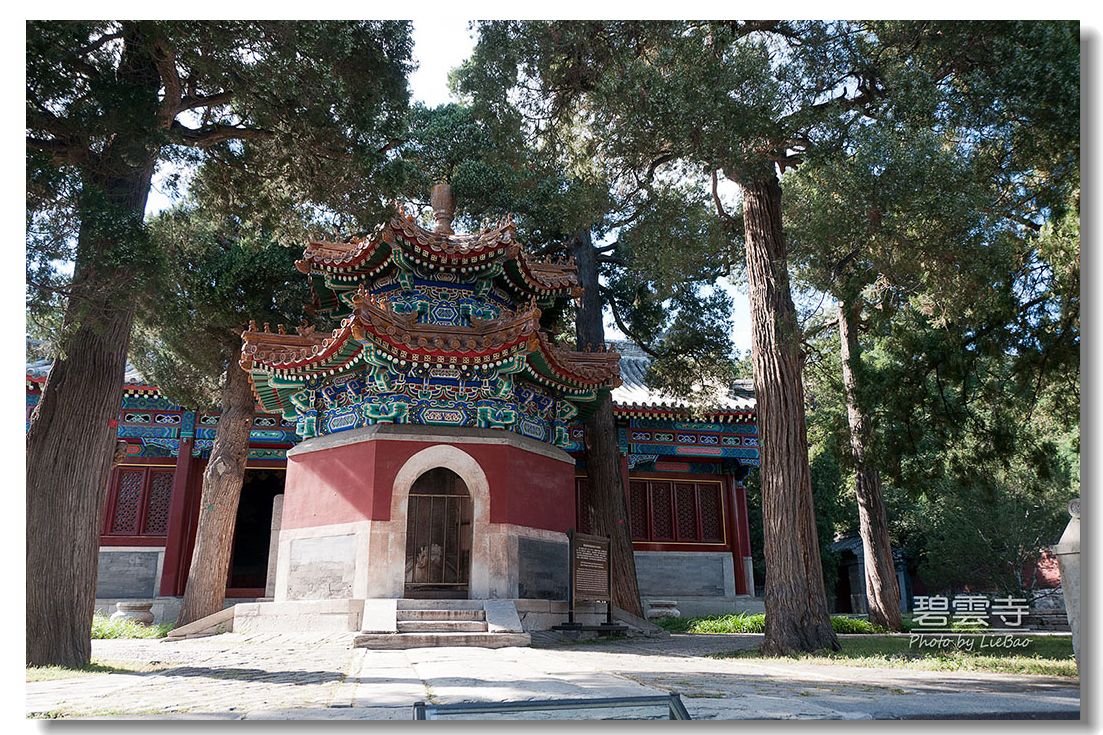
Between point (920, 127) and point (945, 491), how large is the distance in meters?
13.4

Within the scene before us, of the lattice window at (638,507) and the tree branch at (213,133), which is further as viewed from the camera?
the lattice window at (638,507)

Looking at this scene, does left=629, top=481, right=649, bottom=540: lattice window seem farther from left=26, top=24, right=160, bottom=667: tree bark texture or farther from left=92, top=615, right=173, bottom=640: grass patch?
left=26, top=24, right=160, bottom=667: tree bark texture

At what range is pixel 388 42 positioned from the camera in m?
7.77

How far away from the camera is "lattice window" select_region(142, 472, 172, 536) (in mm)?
14844

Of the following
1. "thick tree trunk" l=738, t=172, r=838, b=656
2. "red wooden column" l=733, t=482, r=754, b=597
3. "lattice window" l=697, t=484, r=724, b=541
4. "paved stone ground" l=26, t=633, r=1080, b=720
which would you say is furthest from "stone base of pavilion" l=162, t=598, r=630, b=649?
"red wooden column" l=733, t=482, r=754, b=597

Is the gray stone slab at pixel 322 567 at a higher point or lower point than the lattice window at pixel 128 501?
lower

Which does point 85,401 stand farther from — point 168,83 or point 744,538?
point 744,538

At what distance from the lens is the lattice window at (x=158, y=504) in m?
14.8

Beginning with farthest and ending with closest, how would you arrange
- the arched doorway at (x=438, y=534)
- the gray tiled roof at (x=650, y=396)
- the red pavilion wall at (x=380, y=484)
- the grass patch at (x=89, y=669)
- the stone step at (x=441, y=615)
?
1. the gray tiled roof at (x=650, y=396)
2. the arched doorway at (x=438, y=534)
3. the red pavilion wall at (x=380, y=484)
4. the stone step at (x=441, y=615)
5. the grass patch at (x=89, y=669)

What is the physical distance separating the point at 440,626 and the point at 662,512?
27.5ft

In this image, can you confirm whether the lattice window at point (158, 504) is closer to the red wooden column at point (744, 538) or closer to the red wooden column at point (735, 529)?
the red wooden column at point (735, 529)

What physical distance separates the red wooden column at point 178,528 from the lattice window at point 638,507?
28.1 feet

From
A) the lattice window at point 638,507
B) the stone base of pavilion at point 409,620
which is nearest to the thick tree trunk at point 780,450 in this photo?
the stone base of pavilion at point 409,620

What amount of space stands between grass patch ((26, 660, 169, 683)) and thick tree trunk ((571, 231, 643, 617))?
704 centimetres
